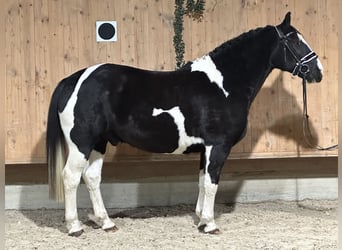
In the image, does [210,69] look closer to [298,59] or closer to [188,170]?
[298,59]

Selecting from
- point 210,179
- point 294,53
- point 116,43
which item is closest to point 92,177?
point 210,179

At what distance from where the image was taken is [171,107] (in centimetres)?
382

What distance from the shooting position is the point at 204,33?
4.54m

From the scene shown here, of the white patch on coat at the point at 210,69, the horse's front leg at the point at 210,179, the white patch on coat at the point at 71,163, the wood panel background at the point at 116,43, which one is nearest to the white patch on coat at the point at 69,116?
the white patch on coat at the point at 71,163

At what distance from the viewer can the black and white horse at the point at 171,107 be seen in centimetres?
376

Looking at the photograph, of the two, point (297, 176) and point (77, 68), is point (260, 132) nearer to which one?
point (297, 176)

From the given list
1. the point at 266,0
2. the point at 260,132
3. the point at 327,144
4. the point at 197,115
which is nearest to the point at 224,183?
the point at 260,132

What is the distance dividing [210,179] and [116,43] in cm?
157

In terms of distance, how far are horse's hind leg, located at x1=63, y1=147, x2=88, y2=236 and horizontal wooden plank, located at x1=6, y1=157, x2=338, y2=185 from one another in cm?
113

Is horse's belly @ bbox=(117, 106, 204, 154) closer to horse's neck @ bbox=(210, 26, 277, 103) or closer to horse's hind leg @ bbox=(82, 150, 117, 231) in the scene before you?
horse's hind leg @ bbox=(82, 150, 117, 231)

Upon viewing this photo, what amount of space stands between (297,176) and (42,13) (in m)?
2.93

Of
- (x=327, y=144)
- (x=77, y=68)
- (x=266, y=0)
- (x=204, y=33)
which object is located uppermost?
(x=266, y=0)

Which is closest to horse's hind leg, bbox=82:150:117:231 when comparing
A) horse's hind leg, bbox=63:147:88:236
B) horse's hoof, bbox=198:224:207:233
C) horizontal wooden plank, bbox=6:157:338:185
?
horse's hind leg, bbox=63:147:88:236

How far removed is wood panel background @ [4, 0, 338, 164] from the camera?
14.6 feet
